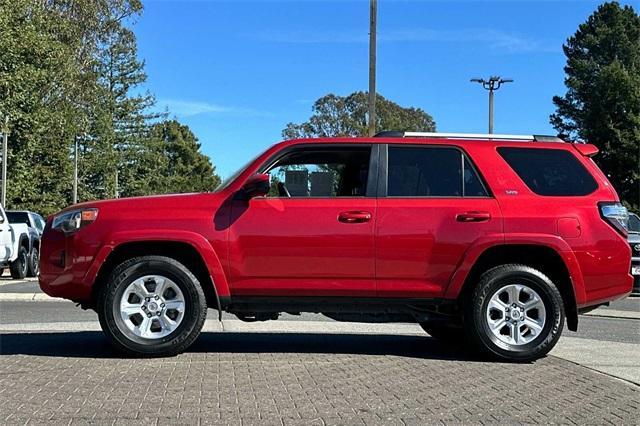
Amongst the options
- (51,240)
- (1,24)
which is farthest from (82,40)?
(51,240)

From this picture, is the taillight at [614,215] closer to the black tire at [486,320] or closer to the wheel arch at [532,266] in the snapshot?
the wheel arch at [532,266]

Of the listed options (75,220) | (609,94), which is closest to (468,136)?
(75,220)

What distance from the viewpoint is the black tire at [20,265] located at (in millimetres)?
17203

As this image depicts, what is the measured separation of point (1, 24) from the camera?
21.6 m

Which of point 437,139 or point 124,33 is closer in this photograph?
point 437,139

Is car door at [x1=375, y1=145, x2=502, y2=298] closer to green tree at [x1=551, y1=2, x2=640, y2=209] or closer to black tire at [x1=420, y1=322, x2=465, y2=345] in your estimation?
black tire at [x1=420, y1=322, x2=465, y2=345]

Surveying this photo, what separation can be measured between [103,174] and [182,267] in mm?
A: 47582

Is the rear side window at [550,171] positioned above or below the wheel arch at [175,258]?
above

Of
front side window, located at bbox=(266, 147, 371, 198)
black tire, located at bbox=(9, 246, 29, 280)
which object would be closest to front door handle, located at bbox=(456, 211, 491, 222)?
front side window, located at bbox=(266, 147, 371, 198)

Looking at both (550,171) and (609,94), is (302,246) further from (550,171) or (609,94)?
(609,94)

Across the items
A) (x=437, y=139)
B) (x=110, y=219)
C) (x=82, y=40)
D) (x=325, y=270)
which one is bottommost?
(x=325, y=270)

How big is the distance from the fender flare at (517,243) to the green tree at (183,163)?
61.0m

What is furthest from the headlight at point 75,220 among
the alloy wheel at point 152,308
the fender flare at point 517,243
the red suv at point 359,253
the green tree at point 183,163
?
the green tree at point 183,163

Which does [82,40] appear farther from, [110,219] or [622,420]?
[622,420]
